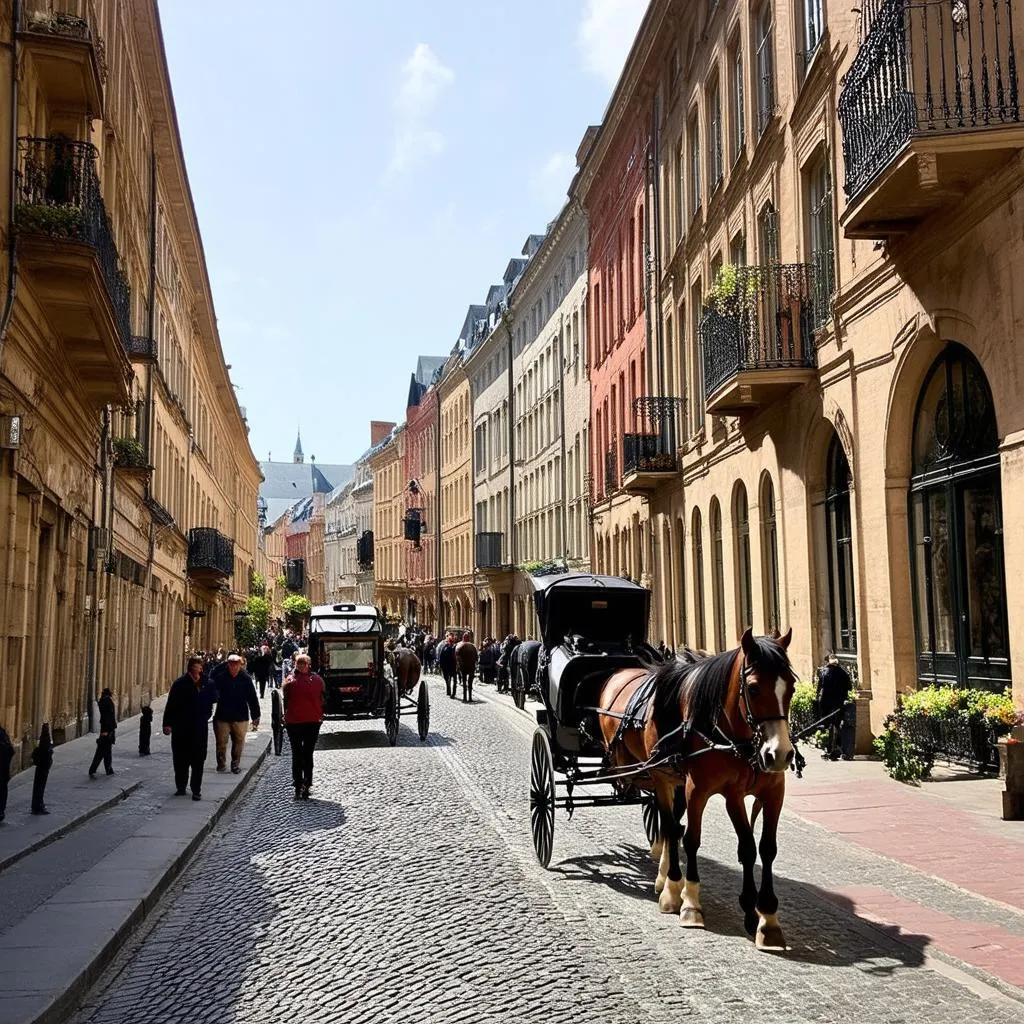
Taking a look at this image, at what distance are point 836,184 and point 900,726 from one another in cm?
803

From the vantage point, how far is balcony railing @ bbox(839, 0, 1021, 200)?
12195 millimetres

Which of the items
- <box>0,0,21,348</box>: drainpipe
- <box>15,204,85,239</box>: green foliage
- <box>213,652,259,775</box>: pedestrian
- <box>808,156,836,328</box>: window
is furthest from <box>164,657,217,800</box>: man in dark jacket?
<box>808,156,836,328</box>: window

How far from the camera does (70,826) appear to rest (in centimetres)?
1202

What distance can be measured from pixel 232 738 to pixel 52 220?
7532 millimetres

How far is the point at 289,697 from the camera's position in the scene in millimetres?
14406

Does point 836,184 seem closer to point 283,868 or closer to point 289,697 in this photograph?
point 289,697

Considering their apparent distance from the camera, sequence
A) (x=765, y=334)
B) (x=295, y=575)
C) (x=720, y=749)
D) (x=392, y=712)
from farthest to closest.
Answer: (x=295, y=575)
(x=392, y=712)
(x=765, y=334)
(x=720, y=749)

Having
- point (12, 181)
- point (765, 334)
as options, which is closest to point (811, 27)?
point (765, 334)

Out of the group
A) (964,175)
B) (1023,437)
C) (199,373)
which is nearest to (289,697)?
(1023,437)

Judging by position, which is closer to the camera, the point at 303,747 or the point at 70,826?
the point at 70,826

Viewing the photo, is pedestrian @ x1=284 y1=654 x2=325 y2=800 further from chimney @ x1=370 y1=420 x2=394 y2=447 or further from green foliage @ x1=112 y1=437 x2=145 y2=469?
chimney @ x1=370 y1=420 x2=394 y2=447

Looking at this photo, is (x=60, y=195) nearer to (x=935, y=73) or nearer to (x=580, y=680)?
(x=580, y=680)

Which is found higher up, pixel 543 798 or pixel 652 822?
pixel 543 798

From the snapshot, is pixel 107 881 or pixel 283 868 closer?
pixel 107 881
